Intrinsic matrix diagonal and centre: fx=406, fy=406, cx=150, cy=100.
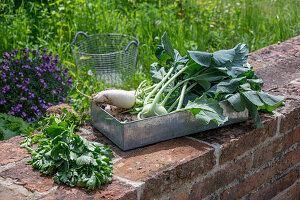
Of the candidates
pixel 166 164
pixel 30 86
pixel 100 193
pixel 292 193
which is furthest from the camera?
pixel 30 86

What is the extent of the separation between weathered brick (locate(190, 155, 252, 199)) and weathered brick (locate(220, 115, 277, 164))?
0.17 ft

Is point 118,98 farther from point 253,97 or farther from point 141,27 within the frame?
point 141,27

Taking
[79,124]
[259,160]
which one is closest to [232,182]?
[259,160]

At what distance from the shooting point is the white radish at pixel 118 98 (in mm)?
1632

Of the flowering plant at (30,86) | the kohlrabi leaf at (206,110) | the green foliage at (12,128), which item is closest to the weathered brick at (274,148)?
the kohlrabi leaf at (206,110)

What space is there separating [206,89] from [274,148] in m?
0.55

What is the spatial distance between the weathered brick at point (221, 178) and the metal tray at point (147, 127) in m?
0.20

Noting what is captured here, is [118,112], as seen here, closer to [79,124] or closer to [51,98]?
[79,124]

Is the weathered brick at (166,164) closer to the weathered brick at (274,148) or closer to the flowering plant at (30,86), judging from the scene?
the weathered brick at (274,148)

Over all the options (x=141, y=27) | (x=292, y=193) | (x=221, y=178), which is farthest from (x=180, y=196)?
(x=141, y=27)

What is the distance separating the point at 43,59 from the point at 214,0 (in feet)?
9.84

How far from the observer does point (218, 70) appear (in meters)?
1.77

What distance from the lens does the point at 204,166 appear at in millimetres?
1642

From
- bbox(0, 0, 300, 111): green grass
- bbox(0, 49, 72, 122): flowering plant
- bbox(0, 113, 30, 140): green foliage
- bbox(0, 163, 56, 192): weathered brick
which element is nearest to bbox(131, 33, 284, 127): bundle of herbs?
bbox(0, 163, 56, 192): weathered brick
